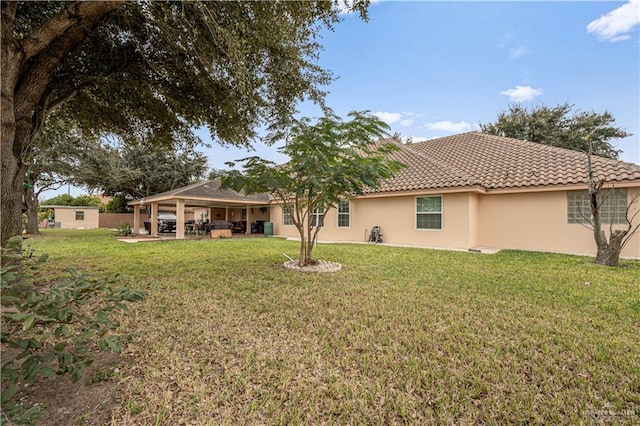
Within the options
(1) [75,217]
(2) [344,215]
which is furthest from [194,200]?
(1) [75,217]

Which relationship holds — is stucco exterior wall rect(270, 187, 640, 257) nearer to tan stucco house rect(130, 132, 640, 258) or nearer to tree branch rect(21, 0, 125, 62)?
tan stucco house rect(130, 132, 640, 258)

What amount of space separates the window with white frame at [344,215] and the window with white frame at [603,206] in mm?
8576

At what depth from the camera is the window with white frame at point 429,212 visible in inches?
440

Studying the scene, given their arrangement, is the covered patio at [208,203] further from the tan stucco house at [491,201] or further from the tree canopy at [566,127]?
the tree canopy at [566,127]

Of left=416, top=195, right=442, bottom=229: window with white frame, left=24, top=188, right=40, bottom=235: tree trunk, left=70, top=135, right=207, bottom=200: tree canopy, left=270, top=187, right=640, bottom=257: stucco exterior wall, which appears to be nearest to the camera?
left=270, top=187, right=640, bottom=257: stucco exterior wall

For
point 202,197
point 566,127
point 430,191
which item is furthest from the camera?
point 566,127

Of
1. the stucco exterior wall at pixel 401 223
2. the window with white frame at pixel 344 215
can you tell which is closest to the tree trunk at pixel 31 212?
the stucco exterior wall at pixel 401 223

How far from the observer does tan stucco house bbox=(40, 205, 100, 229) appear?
96.2ft

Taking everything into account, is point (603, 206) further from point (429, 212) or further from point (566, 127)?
point (566, 127)

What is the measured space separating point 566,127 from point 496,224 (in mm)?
17071

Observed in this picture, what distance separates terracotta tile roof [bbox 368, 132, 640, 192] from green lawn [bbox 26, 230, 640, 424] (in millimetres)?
4769

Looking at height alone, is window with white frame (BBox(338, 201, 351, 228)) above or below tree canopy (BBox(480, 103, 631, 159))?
below

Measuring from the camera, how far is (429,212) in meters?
Answer: 11.4

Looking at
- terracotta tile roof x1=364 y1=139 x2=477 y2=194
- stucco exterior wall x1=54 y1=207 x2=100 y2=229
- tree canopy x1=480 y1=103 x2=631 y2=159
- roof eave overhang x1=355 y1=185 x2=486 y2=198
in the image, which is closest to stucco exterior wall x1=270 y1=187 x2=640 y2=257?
roof eave overhang x1=355 y1=185 x2=486 y2=198
